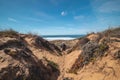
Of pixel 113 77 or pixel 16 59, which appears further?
pixel 16 59

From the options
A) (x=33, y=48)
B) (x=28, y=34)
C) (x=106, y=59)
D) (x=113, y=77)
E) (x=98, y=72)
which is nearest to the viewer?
(x=113, y=77)

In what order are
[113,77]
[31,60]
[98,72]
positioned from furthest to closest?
[31,60] < [98,72] < [113,77]

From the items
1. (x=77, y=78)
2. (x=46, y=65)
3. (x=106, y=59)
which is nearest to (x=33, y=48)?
(x=46, y=65)

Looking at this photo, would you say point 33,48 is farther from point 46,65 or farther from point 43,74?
point 43,74

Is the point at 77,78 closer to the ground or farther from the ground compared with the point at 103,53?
closer to the ground

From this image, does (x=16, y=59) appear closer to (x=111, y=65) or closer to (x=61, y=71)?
(x=61, y=71)

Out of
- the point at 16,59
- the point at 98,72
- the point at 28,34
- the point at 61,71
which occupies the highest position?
the point at 28,34

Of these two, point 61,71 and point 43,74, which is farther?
point 61,71

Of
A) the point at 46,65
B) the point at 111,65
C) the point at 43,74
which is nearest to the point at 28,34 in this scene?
the point at 46,65

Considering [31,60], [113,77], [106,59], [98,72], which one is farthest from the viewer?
[31,60]
